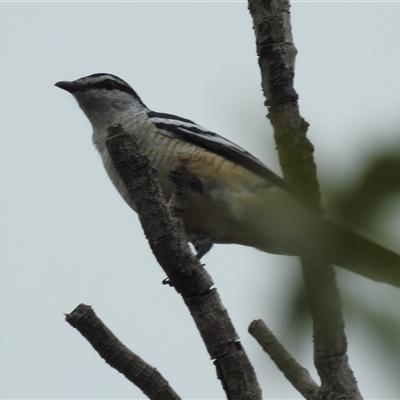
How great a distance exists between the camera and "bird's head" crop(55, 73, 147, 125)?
7250mm

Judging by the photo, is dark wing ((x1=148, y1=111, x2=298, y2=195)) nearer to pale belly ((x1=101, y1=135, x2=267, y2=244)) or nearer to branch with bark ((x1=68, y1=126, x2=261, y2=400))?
pale belly ((x1=101, y1=135, x2=267, y2=244))

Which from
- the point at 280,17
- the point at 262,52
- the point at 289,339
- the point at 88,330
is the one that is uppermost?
the point at 280,17

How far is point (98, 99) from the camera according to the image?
7281 millimetres

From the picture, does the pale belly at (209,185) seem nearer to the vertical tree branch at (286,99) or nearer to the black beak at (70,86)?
the black beak at (70,86)

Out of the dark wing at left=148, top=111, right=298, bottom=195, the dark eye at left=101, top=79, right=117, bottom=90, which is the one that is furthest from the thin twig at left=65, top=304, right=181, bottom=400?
the dark eye at left=101, top=79, right=117, bottom=90

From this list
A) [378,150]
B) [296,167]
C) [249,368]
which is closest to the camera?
[378,150]

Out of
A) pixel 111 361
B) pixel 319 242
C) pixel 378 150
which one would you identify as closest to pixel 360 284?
pixel 319 242

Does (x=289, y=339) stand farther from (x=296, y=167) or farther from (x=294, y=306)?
(x=296, y=167)

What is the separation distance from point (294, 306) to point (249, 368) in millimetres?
2359

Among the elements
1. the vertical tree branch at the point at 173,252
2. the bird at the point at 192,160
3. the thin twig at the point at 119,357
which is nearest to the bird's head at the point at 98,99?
the bird at the point at 192,160

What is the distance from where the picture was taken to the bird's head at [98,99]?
7.25 metres

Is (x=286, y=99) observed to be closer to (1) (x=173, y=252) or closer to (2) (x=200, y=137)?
(1) (x=173, y=252)

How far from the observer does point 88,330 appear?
10.5 ft

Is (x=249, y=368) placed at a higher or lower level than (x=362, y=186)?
higher
